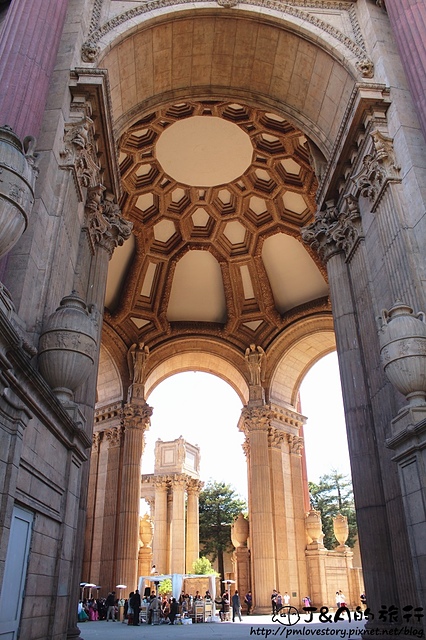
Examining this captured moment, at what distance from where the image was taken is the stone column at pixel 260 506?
2006cm

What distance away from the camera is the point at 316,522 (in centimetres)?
2188

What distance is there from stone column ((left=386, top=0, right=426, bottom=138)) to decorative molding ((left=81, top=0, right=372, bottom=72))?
82cm

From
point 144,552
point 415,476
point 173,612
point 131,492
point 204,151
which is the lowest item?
point 173,612

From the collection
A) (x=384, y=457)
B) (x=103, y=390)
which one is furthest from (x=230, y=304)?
(x=384, y=457)

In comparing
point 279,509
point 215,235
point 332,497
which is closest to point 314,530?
point 279,509

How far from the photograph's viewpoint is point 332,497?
45750mm

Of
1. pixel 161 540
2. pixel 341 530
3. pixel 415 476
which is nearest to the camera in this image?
pixel 415 476

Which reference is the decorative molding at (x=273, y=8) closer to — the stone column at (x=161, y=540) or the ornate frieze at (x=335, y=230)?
the ornate frieze at (x=335, y=230)

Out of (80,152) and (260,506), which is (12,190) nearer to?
(80,152)

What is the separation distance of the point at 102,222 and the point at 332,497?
41.0m

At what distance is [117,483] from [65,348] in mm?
16156

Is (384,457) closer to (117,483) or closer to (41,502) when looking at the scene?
(41,502)

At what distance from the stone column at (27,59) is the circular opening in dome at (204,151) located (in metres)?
10.2

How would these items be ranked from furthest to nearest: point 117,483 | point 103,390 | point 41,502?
point 103,390
point 117,483
point 41,502
